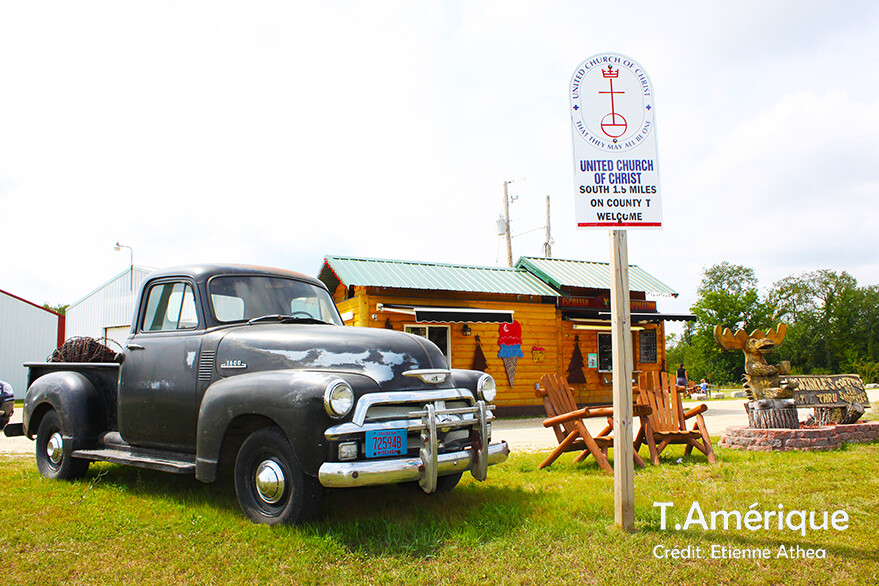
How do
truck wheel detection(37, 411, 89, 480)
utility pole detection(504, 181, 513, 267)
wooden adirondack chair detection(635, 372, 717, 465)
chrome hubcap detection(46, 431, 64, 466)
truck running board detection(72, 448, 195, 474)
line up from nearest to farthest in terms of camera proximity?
truck running board detection(72, 448, 195, 474) < truck wheel detection(37, 411, 89, 480) < chrome hubcap detection(46, 431, 64, 466) < wooden adirondack chair detection(635, 372, 717, 465) < utility pole detection(504, 181, 513, 267)

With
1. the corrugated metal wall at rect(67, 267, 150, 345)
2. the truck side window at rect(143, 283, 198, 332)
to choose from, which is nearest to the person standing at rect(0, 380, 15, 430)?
the truck side window at rect(143, 283, 198, 332)

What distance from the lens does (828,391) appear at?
9438 millimetres

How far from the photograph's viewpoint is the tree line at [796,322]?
177 feet

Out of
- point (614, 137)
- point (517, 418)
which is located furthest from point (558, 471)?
point (517, 418)

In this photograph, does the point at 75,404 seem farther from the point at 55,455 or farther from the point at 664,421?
the point at 664,421

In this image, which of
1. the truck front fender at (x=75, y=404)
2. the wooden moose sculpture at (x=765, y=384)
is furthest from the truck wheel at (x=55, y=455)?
the wooden moose sculpture at (x=765, y=384)

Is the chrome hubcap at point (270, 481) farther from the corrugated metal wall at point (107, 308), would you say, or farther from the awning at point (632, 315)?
the corrugated metal wall at point (107, 308)

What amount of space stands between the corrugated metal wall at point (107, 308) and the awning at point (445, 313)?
692 inches

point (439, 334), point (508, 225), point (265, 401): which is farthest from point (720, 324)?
point (265, 401)

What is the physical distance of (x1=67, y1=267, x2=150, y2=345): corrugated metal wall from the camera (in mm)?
28469

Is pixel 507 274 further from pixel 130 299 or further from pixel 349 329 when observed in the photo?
→ pixel 130 299

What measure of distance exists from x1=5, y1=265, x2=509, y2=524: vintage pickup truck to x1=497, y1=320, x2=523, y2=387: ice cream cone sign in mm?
10667

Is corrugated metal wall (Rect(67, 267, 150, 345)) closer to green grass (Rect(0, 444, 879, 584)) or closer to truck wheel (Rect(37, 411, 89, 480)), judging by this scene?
truck wheel (Rect(37, 411, 89, 480))

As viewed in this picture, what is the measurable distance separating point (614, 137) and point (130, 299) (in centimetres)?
2887
